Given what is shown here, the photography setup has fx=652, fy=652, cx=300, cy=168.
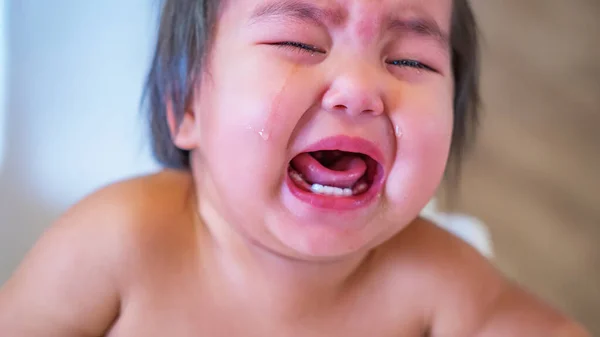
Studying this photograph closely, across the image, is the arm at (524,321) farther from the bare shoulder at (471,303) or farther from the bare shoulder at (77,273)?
the bare shoulder at (77,273)

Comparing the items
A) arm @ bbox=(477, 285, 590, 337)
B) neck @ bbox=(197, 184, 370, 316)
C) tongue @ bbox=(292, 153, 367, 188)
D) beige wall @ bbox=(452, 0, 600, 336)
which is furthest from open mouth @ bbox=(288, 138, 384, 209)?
beige wall @ bbox=(452, 0, 600, 336)

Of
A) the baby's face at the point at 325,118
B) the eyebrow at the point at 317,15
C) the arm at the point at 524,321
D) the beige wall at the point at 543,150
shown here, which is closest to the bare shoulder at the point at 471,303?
the arm at the point at 524,321

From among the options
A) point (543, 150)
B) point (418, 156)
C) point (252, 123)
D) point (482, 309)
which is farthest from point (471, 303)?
point (543, 150)

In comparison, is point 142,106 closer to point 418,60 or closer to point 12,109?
point 12,109

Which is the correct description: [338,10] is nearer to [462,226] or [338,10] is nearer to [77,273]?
[77,273]

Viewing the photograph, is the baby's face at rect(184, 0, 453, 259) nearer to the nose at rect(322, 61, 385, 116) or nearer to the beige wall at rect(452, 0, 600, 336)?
the nose at rect(322, 61, 385, 116)

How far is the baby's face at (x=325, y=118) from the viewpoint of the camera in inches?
19.8

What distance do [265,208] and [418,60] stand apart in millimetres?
181

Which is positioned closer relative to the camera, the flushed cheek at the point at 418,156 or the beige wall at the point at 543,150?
the flushed cheek at the point at 418,156

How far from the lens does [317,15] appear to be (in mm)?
513

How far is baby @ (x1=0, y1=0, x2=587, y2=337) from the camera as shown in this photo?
51cm

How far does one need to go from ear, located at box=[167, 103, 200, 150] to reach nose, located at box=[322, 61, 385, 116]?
0.15m

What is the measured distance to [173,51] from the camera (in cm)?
62

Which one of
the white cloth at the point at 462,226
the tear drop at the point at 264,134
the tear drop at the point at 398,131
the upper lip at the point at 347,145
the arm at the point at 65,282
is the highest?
the tear drop at the point at 398,131
